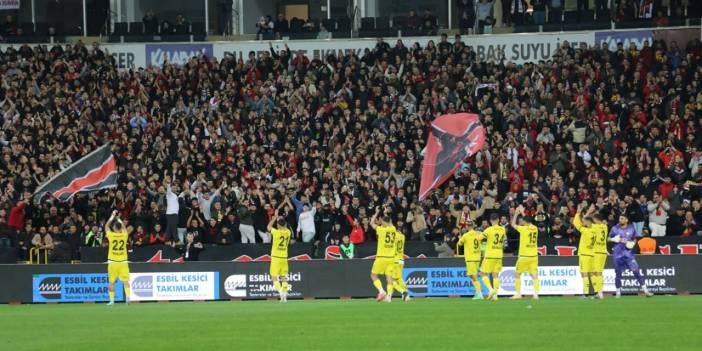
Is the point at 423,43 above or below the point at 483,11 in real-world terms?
below

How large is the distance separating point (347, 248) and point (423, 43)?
13.5 metres

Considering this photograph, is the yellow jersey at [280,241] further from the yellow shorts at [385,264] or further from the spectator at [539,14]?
the spectator at [539,14]

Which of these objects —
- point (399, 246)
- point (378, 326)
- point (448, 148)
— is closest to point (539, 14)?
point (448, 148)

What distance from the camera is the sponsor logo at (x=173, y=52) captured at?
1911 inches

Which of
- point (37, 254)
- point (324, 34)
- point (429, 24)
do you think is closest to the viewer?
point (37, 254)

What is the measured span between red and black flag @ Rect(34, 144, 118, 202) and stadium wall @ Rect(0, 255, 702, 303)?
302 centimetres

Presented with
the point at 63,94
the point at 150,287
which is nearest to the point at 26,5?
the point at 63,94

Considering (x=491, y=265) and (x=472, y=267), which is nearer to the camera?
(x=491, y=265)

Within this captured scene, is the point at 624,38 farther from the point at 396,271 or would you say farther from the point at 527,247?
the point at 396,271

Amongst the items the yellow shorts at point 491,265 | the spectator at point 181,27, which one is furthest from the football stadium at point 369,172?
the spectator at point 181,27

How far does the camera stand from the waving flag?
36.5 meters

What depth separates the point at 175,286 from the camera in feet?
115

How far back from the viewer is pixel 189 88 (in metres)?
44.2

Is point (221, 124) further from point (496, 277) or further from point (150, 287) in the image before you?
point (496, 277)
